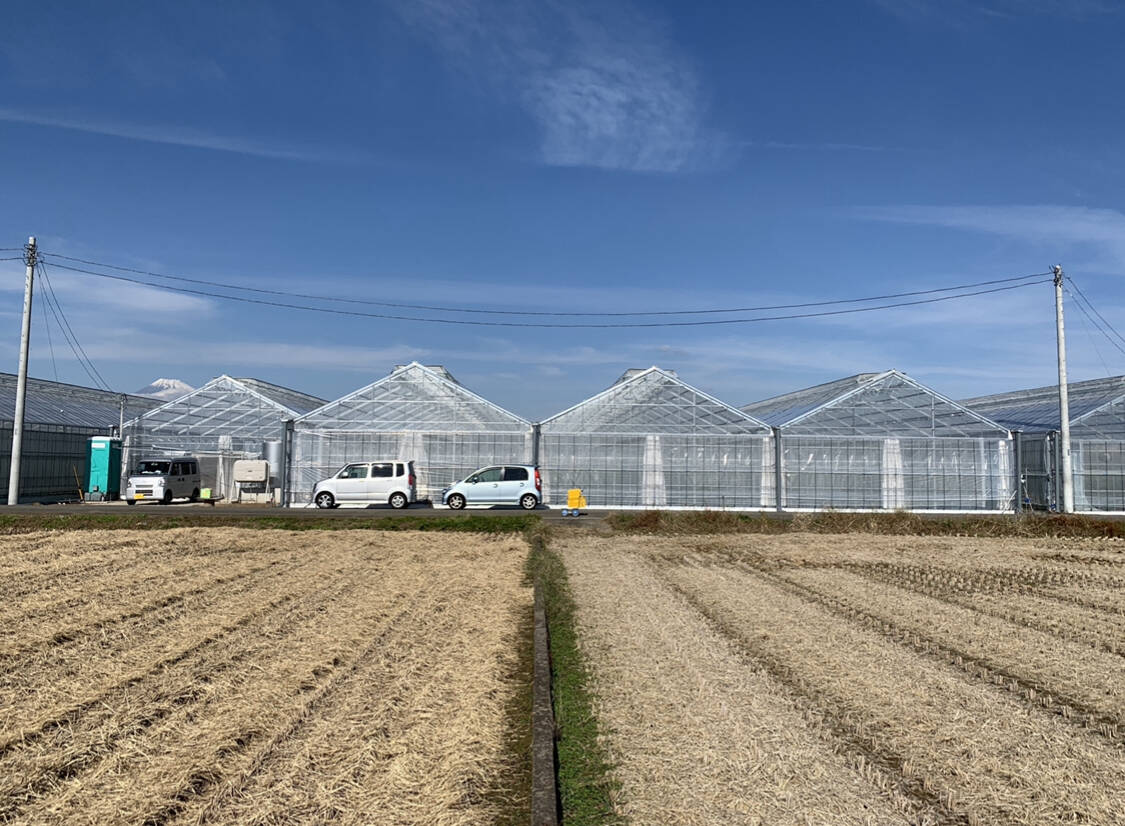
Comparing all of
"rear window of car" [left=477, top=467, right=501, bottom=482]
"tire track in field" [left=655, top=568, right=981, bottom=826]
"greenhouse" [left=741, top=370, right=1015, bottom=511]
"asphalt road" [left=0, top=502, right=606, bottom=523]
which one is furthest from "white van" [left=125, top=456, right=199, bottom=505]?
"tire track in field" [left=655, top=568, right=981, bottom=826]

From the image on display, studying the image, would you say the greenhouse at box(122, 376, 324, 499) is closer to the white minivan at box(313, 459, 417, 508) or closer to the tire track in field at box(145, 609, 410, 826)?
the white minivan at box(313, 459, 417, 508)

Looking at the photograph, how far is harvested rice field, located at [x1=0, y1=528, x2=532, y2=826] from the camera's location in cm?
466

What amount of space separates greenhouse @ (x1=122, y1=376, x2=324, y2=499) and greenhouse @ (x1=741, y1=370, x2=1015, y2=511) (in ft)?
68.8

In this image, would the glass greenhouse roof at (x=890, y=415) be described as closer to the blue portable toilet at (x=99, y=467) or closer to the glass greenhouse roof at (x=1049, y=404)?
the glass greenhouse roof at (x=1049, y=404)

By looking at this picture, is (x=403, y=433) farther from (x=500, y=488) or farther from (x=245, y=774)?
(x=245, y=774)

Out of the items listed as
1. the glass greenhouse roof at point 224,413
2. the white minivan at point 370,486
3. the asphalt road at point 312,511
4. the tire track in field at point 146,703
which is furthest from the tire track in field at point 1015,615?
the glass greenhouse roof at point 224,413

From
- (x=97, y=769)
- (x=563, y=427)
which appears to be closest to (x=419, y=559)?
(x=97, y=769)

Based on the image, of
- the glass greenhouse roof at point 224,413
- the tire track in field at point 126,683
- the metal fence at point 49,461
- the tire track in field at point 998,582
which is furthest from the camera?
the glass greenhouse roof at point 224,413

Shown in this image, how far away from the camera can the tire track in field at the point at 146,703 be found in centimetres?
488

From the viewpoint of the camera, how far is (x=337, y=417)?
3269 cm

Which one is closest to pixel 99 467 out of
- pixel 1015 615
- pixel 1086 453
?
pixel 1015 615

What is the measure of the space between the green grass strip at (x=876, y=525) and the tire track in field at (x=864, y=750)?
51.4 feet

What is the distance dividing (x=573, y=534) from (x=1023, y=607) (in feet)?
41.4

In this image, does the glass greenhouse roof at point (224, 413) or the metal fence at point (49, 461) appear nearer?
the metal fence at point (49, 461)
